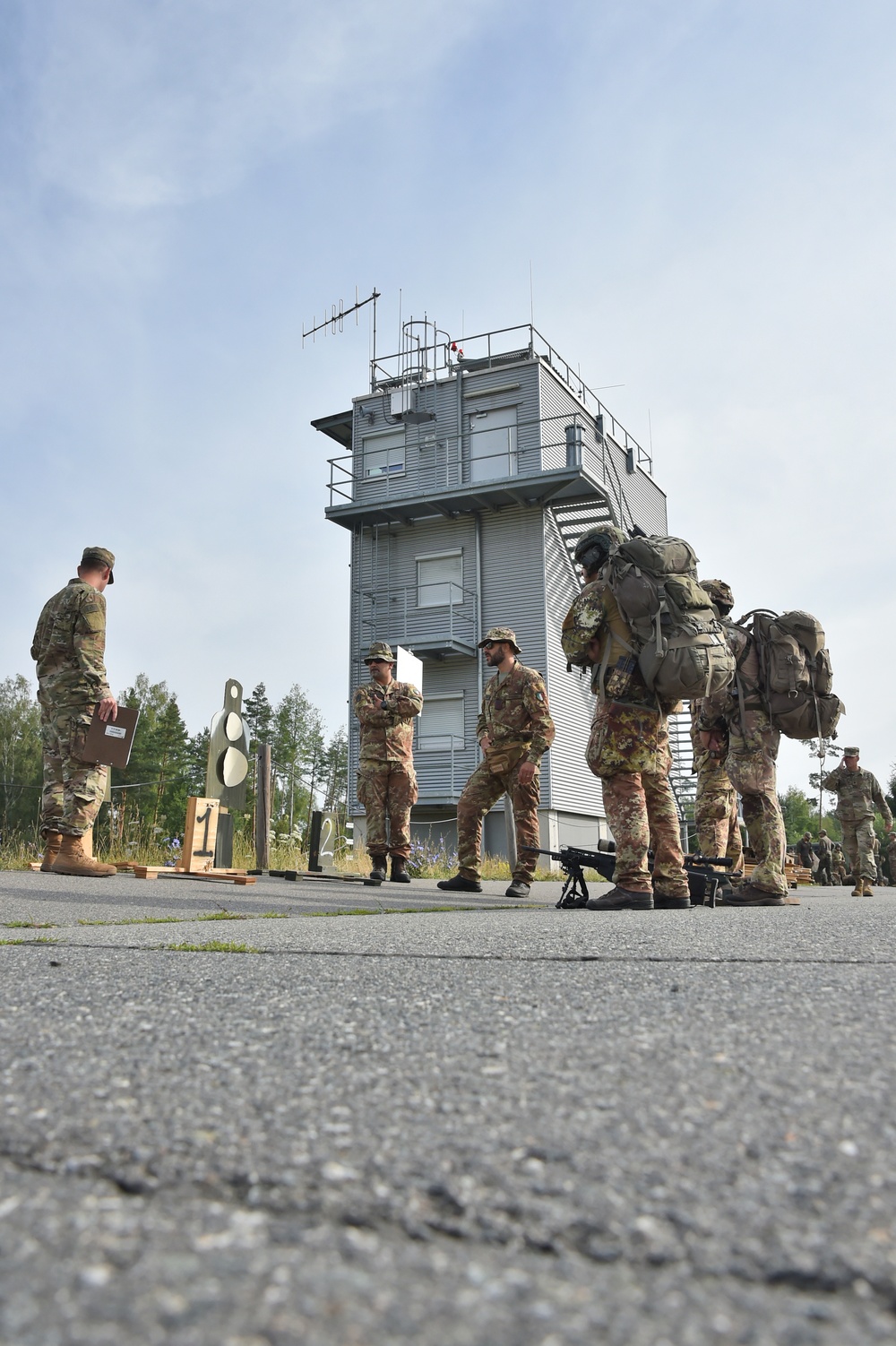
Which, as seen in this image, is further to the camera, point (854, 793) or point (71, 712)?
point (854, 793)

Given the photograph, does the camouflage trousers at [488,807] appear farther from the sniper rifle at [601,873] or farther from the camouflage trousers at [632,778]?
the camouflage trousers at [632,778]

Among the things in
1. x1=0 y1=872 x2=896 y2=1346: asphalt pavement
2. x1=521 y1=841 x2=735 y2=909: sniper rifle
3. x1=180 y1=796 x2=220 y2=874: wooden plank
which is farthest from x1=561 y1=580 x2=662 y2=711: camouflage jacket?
x1=180 y1=796 x2=220 y2=874: wooden plank

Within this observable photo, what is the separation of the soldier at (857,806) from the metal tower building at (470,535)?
1044 cm

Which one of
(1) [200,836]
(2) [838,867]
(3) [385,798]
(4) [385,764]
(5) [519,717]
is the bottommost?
(2) [838,867]

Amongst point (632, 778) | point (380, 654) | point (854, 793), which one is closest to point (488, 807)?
point (380, 654)

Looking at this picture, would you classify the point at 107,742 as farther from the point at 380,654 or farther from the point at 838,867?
the point at 838,867

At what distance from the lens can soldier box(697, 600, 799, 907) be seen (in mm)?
6996

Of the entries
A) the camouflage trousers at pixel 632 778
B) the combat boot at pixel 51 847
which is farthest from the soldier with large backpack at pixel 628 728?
the combat boot at pixel 51 847

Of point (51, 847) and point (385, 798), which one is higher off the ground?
point (385, 798)

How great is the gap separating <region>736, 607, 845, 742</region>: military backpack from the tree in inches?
1807

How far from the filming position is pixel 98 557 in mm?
7930

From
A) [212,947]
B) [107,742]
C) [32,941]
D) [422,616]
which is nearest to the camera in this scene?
[212,947]

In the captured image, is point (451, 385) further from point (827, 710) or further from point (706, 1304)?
point (706, 1304)

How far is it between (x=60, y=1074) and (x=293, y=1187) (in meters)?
0.65
